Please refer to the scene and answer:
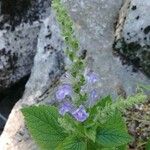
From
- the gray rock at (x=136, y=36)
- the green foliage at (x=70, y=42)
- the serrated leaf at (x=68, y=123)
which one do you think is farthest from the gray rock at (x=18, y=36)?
the green foliage at (x=70, y=42)

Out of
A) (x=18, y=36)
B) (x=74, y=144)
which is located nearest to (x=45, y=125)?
(x=74, y=144)

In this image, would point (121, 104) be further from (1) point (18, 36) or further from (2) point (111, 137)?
(1) point (18, 36)

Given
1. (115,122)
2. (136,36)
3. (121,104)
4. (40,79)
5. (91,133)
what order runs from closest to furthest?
1. (121,104)
2. (91,133)
3. (115,122)
4. (136,36)
5. (40,79)

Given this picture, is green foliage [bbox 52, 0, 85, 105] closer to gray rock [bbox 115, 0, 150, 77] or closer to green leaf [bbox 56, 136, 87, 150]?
green leaf [bbox 56, 136, 87, 150]

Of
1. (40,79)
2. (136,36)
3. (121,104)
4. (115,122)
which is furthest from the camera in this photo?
(40,79)

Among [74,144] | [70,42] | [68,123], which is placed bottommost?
[74,144]

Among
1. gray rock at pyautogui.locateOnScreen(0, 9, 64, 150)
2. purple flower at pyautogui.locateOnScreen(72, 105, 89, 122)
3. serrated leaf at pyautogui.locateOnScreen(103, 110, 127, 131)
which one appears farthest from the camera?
gray rock at pyautogui.locateOnScreen(0, 9, 64, 150)

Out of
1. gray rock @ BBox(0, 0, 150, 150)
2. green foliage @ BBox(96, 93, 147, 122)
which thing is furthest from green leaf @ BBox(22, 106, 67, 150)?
gray rock @ BBox(0, 0, 150, 150)

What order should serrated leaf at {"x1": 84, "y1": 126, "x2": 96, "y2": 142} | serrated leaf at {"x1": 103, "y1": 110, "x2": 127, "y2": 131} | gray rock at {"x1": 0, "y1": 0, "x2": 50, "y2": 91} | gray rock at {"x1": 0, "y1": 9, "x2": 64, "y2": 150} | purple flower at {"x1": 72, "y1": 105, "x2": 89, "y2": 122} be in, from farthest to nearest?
gray rock at {"x1": 0, "y1": 0, "x2": 50, "y2": 91}, gray rock at {"x1": 0, "y1": 9, "x2": 64, "y2": 150}, serrated leaf at {"x1": 103, "y1": 110, "x2": 127, "y2": 131}, serrated leaf at {"x1": 84, "y1": 126, "x2": 96, "y2": 142}, purple flower at {"x1": 72, "y1": 105, "x2": 89, "y2": 122}
